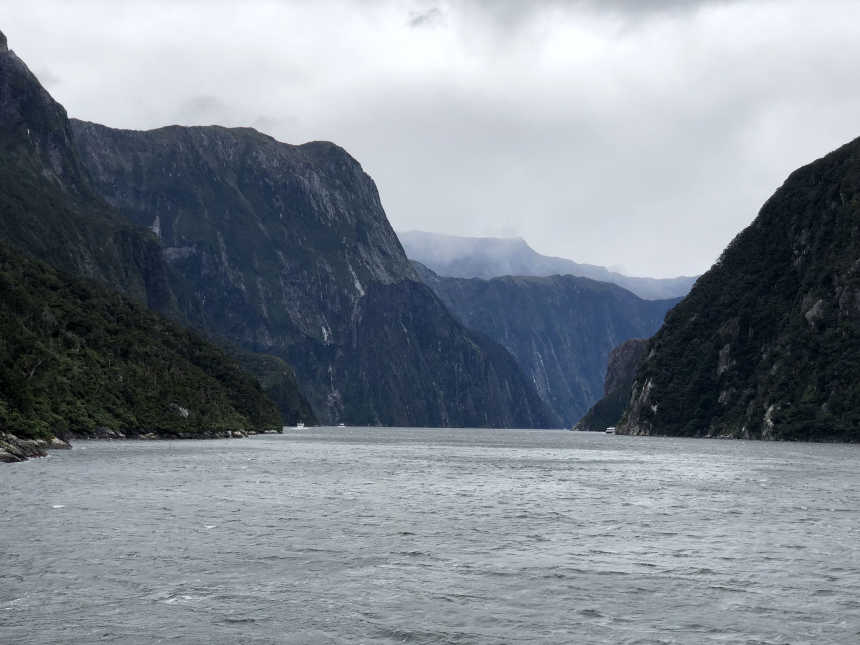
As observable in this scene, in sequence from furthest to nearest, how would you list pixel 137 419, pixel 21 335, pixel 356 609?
pixel 137 419
pixel 21 335
pixel 356 609

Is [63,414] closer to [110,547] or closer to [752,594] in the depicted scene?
[110,547]

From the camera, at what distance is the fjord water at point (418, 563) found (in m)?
30.0

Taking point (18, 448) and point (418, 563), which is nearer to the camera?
point (418, 563)

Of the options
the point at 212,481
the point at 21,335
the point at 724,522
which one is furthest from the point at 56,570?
the point at 21,335

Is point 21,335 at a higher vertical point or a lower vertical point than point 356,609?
higher

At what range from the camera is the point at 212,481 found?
86.7m

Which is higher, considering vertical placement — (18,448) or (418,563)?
(418,563)

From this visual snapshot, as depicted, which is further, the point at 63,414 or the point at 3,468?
the point at 63,414

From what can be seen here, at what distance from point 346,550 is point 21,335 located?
417 feet

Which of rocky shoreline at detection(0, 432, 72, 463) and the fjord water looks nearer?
the fjord water

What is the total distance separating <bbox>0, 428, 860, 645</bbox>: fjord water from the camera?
3003 cm

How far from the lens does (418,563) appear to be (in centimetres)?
4203

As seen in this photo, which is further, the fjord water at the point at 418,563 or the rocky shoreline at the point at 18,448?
the rocky shoreline at the point at 18,448

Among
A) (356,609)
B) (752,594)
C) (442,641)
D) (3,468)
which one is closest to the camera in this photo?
(442,641)
